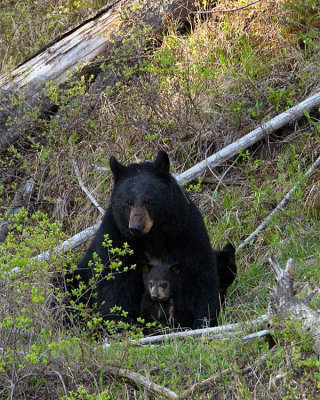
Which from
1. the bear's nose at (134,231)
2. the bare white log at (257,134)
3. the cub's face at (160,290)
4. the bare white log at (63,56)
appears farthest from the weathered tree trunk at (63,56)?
the cub's face at (160,290)

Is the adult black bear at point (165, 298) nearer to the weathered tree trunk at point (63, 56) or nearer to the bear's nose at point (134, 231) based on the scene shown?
the bear's nose at point (134, 231)

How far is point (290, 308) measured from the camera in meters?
4.94

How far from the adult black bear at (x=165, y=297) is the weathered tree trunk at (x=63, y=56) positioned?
11.7 ft

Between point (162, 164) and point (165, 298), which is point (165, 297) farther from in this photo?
point (162, 164)

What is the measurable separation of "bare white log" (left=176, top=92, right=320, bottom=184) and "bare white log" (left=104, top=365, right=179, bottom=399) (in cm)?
357

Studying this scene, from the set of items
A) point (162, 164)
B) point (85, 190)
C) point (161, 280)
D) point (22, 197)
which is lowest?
point (22, 197)

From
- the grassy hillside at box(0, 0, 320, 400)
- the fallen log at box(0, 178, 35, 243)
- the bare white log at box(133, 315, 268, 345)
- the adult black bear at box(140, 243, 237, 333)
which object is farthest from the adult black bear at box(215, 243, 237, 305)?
the fallen log at box(0, 178, 35, 243)

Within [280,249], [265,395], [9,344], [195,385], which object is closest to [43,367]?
[9,344]

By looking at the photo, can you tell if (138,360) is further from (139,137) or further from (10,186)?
(10,186)

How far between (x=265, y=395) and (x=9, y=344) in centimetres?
166

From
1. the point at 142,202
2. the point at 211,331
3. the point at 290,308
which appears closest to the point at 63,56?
the point at 142,202

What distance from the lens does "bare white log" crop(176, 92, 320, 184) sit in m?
8.17

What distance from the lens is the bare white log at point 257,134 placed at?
8172 millimetres

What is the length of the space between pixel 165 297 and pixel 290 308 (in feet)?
4.80
